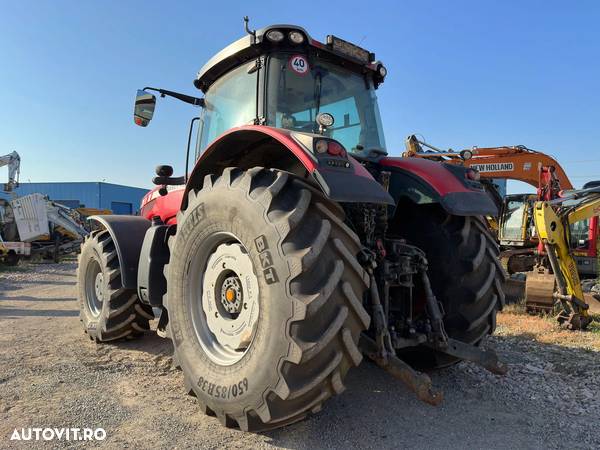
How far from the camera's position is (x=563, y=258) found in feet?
19.8

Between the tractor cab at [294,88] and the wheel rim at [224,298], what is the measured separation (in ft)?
3.04

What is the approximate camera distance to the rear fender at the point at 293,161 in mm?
2336

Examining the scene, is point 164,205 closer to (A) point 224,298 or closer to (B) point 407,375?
(A) point 224,298

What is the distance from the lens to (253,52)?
3.35 metres

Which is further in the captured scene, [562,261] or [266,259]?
[562,261]

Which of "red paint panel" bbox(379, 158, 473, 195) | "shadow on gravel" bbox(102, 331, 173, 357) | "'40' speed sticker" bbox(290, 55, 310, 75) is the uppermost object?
"'40' speed sticker" bbox(290, 55, 310, 75)

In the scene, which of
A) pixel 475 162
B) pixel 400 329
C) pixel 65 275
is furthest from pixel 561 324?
pixel 65 275

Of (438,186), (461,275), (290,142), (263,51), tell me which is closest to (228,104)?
(263,51)

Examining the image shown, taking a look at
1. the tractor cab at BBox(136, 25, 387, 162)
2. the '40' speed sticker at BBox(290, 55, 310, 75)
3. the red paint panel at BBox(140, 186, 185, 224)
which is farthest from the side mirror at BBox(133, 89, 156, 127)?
the '40' speed sticker at BBox(290, 55, 310, 75)

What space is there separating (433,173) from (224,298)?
1.69 m

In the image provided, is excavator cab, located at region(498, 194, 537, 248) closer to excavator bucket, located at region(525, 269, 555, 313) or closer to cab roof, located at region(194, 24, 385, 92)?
excavator bucket, located at region(525, 269, 555, 313)

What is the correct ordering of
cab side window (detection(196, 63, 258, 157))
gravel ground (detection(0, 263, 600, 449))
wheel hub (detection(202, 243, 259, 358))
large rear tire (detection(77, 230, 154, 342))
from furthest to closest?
large rear tire (detection(77, 230, 154, 342)) < cab side window (detection(196, 63, 258, 157)) < wheel hub (detection(202, 243, 259, 358)) < gravel ground (detection(0, 263, 600, 449))

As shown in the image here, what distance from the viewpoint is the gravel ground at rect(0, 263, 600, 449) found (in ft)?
8.35

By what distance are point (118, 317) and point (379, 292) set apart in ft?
9.22
